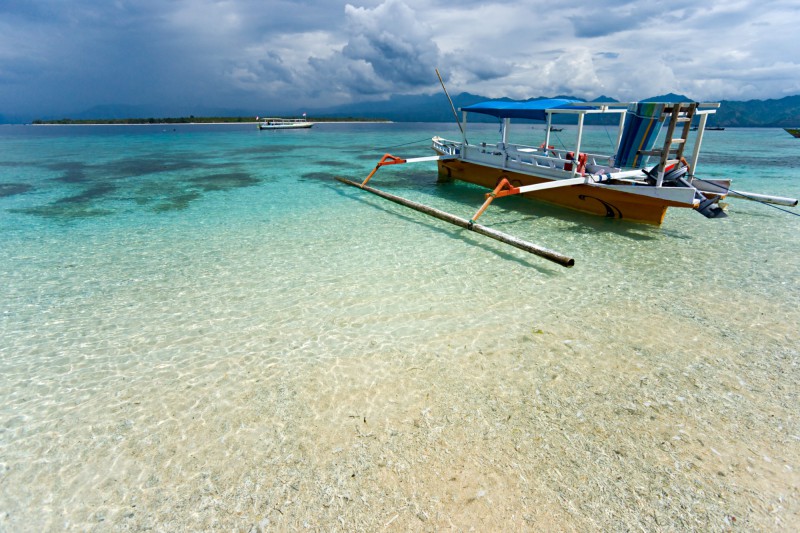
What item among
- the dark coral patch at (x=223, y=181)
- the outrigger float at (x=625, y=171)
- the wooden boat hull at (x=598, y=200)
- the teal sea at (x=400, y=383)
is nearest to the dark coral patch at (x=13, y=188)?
the dark coral patch at (x=223, y=181)

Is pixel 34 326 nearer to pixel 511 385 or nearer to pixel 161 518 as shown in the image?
pixel 161 518

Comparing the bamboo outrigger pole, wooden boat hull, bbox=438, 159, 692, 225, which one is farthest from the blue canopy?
the bamboo outrigger pole

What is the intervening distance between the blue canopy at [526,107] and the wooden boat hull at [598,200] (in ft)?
6.78

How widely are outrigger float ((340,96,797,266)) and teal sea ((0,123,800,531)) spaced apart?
124 centimetres

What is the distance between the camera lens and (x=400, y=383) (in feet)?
16.9

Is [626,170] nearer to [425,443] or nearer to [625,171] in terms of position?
[625,171]

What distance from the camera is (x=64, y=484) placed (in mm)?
3783

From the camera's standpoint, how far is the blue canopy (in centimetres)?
1312

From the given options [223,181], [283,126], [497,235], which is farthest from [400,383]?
[283,126]

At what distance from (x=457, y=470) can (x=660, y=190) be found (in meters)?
10.3

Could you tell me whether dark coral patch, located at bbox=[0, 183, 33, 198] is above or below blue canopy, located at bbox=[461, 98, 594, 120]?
below

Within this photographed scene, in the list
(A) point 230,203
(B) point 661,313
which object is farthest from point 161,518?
(A) point 230,203

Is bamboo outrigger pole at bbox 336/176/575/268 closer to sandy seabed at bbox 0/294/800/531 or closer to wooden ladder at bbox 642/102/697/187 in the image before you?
sandy seabed at bbox 0/294/800/531

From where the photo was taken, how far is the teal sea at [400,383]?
139 inches
